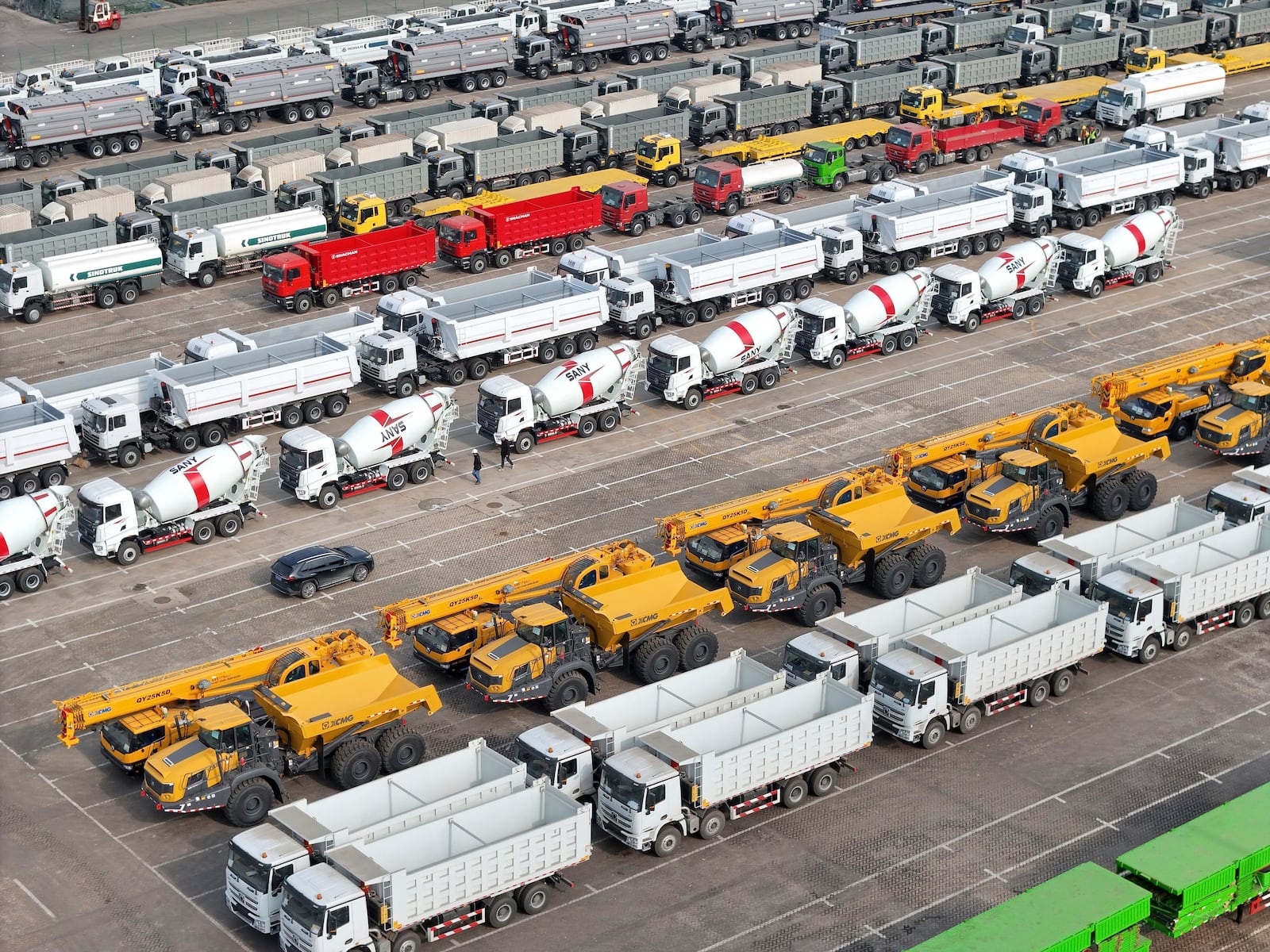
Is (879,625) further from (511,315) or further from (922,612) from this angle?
(511,315)

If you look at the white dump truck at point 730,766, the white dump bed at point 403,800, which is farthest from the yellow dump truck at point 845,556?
the white dump bed at point 403,800

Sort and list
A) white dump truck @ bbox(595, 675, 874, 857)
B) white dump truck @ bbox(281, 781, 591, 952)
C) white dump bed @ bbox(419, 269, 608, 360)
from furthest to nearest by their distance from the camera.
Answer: white dump bed @ bbox(419, 269, 608, 360), white dump truck @ bbox(595, 675, 874, 857), white dump truck @ bbox(281, 781, 591, 952)

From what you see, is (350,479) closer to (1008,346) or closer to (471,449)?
(471,449)

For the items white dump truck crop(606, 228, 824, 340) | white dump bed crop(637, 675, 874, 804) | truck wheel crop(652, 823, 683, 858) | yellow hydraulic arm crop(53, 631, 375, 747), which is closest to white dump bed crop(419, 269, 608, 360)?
white dump truck crop(606, 228, 824, 340)

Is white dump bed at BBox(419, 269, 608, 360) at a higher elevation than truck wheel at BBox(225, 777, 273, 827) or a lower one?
higher

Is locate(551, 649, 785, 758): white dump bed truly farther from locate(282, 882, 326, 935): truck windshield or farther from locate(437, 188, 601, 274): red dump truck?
locate(437, 188, 601, 274): red dump truck

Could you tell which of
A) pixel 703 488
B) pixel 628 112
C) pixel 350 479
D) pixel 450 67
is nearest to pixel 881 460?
pixel 703 488

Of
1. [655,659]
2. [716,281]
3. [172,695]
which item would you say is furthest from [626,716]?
[716,281]
